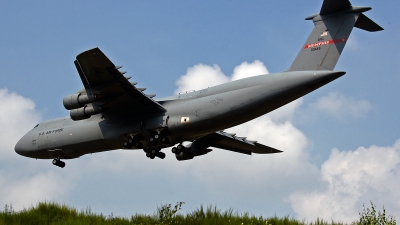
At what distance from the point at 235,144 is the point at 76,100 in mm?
8129

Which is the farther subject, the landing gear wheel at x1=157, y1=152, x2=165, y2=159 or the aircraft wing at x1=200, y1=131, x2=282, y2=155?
the aircraft wing at x1=200, y1=131, x2=282, y2=155

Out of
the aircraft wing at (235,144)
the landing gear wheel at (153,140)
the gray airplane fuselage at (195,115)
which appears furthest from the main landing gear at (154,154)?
the aircraft wing at (235,144)

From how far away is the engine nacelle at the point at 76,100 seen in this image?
65.5ft

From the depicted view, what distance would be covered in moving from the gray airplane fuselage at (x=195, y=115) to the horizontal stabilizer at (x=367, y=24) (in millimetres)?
2322

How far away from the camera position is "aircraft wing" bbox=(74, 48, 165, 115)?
738 inches

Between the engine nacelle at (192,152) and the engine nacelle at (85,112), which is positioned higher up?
the engine nacelle at (85,112)

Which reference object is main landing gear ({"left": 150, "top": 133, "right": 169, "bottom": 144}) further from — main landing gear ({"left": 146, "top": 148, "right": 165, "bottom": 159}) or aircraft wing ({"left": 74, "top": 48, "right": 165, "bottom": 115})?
main landing gear ({"left": 146, "top": 148, "right": 165, "bottom": 159})

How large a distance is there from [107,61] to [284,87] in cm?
565

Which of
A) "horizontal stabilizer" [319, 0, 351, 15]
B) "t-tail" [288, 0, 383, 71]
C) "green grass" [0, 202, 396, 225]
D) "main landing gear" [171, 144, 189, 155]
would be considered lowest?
"green grass" [0, 202, 396, 225]

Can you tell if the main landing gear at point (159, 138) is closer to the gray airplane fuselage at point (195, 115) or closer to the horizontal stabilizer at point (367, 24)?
the gray airplane fuselage at point (195, 115)

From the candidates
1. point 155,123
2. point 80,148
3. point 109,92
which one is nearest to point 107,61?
point 109,92

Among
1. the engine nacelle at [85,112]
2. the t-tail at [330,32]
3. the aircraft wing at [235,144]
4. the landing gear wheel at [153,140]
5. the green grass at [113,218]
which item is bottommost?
the green grass at [113,218]

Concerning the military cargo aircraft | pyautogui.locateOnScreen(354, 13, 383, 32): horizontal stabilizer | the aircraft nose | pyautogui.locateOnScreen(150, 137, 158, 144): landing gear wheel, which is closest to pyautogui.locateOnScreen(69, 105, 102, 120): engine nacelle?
the military cargo aircraft

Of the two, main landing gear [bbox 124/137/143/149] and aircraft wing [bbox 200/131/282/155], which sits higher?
aircraft wing [bbox 200/131/282/155]
